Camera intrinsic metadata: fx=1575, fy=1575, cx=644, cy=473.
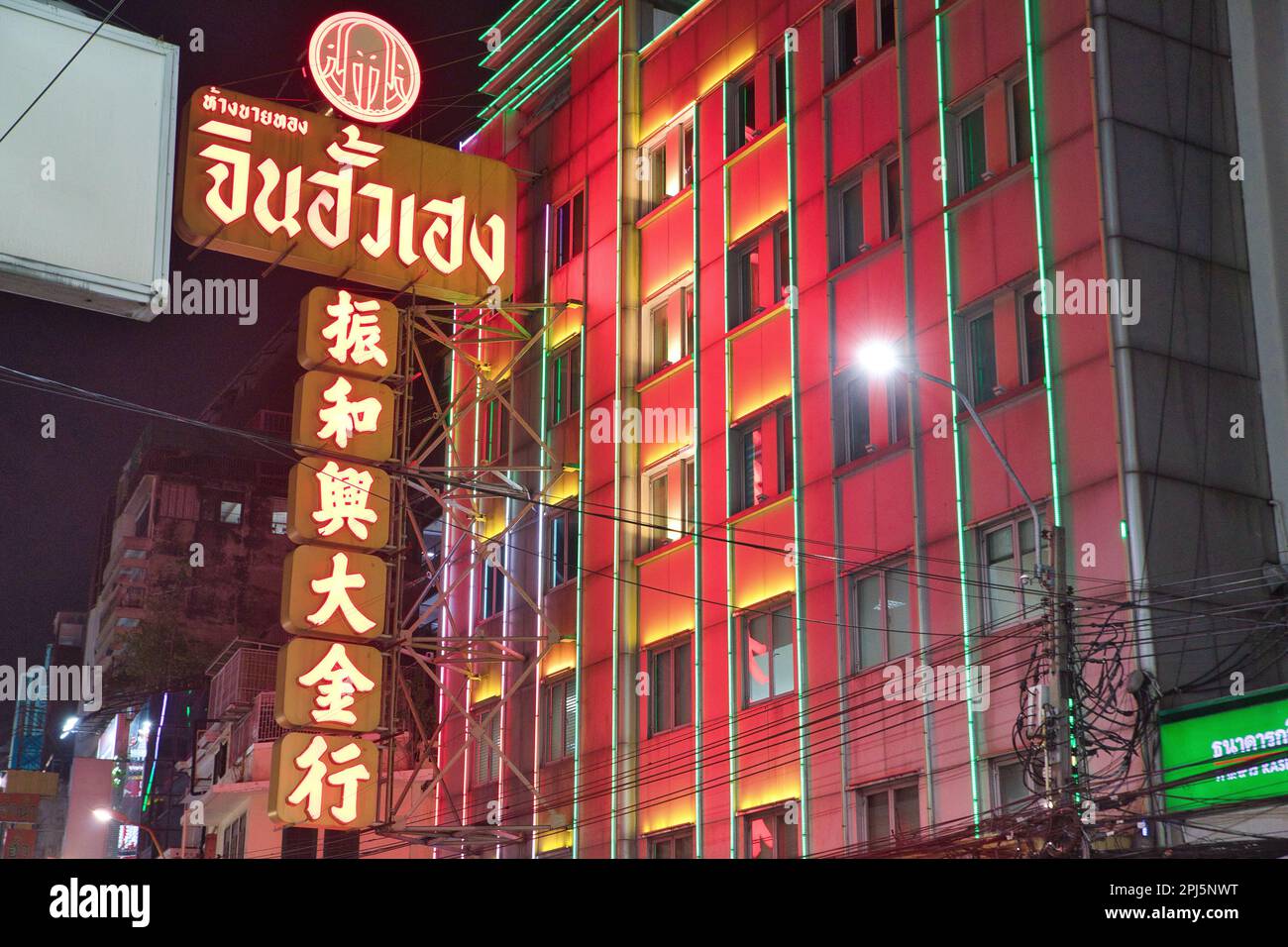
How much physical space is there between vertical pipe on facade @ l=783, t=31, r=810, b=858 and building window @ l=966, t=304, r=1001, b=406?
3967 millimetres

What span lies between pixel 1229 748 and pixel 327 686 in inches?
635

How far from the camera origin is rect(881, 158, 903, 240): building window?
26.9 m

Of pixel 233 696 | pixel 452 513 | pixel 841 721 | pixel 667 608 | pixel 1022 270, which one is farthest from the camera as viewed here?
pixel 233 696

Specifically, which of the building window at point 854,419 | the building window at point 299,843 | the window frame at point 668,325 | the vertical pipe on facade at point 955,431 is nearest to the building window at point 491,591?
the window frame at point 668,325

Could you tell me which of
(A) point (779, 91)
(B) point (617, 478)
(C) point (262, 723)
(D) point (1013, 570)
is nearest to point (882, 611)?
(D) point (1013, 570)

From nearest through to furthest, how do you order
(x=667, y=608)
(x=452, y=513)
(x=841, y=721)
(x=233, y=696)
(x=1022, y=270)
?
(x=1022, y=270) → (x=841, y=721) → (x=667, y=608) → (x=452, y=513) → (x=233, y=696)

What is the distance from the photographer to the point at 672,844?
95.2ft

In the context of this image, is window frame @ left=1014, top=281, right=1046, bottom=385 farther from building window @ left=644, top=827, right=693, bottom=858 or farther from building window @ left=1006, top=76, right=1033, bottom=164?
building window @ left=644, top=827, right=693, bottom=858

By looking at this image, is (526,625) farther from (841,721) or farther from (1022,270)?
(1022,270)

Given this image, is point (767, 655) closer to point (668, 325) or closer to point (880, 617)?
point (880, 617)

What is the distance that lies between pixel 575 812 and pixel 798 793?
6634mm

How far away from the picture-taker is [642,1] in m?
35.3

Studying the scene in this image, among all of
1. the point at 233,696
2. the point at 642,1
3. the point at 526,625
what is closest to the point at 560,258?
the point at 642,1

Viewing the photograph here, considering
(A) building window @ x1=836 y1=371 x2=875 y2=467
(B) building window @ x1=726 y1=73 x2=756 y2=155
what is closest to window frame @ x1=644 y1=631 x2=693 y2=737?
(A) building window @ x1=836 y1=371 x2=875 y2=467
